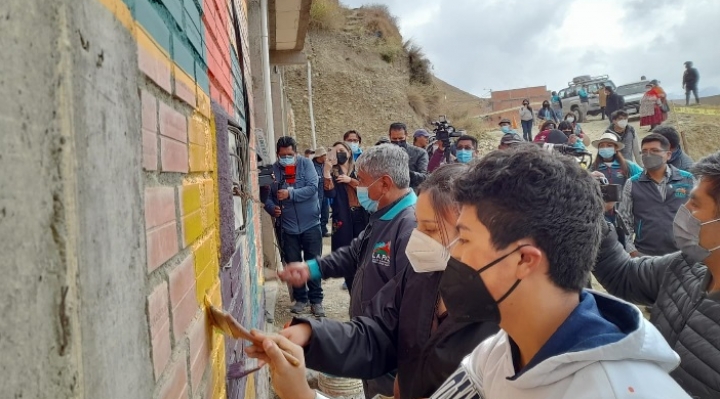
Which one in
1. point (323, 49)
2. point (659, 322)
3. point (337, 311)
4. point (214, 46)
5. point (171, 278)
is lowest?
point (337, 311)

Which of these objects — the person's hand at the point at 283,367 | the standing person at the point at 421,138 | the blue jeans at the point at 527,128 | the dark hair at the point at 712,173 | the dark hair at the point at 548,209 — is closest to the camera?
the dark hair at the point at 548,209

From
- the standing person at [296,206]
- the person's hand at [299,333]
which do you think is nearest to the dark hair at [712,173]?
the person's hand at [299,333]

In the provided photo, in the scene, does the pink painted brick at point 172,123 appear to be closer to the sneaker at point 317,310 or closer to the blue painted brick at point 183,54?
the blue painted brick at point 183,54

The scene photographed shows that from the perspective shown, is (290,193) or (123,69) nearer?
(123,69)

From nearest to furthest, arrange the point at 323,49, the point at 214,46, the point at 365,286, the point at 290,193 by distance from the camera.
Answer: the point at 214,46, the point at 365,286, the point at 290,193, the point at 323,49

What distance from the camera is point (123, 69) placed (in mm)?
826

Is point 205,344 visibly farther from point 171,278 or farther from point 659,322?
point 659,322

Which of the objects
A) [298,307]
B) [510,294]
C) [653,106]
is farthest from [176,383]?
[653,106]

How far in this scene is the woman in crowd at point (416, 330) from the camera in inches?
77.3

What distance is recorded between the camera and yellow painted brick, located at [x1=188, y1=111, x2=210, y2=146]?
1438mm

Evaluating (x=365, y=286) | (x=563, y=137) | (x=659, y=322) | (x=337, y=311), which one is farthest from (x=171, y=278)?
(x=563, y=137)

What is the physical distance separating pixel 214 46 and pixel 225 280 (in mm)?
964

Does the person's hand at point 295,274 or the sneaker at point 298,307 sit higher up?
the person's hand at point 295,274

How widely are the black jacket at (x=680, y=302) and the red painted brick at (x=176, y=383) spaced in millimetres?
1819
